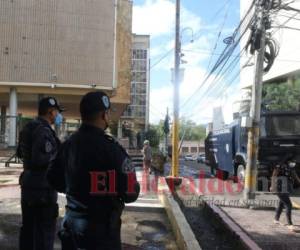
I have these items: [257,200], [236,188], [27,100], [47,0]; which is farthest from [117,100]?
[257,200]

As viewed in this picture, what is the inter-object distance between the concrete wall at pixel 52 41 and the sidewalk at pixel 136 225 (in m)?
26.9

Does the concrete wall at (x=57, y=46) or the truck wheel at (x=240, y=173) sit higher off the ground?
the concrete wall at (x=57, y=46)

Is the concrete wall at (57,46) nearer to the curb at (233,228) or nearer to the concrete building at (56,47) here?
the concrete building at (56,47)

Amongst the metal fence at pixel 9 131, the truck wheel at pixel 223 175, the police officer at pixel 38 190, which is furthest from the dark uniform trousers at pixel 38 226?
the metal fence at pixel 9 131

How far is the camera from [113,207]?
3.54 meters

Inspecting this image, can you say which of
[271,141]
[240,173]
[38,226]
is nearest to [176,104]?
[240,173]

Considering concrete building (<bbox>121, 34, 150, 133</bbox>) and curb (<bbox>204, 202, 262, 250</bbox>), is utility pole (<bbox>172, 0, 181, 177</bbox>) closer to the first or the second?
curb (<bbox>204, 202, 262, 250</bbox>)

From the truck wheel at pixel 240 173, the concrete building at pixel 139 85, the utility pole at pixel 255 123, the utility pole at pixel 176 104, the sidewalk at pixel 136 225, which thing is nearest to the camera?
the sidewalk at pixel 136 225

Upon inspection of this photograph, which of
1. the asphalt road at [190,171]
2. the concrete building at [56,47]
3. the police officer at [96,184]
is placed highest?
the concrete building at [56,47]

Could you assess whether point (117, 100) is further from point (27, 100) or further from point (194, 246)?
point (194, 246)

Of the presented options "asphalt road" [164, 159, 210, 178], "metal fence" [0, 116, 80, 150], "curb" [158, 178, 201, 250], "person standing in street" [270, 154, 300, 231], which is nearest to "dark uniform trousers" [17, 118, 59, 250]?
"curb" [158, 178, 201, 250]

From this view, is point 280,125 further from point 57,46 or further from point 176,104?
point 57,46

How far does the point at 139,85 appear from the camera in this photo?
8712 centimetres

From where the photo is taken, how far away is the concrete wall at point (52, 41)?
39.5 meters
